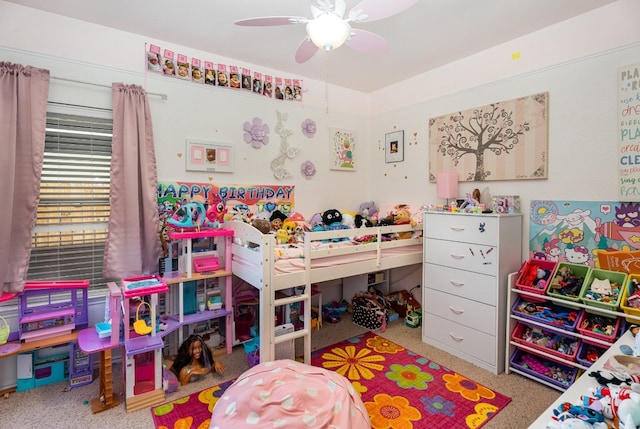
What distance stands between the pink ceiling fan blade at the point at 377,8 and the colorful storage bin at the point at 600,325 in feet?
7.61

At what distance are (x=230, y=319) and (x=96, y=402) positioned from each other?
1089 millimetres

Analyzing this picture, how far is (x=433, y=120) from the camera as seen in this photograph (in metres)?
3.65

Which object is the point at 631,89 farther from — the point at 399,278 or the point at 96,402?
the point at 96,402

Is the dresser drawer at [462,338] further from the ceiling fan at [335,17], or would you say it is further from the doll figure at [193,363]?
the ceiling fan at [335,17]

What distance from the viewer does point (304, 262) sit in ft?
8.75

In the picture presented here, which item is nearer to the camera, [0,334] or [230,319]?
[0,334]

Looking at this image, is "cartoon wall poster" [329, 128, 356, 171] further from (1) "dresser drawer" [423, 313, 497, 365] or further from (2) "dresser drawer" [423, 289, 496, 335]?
(1) "dresser drawer" [423, 313, 497, 365]

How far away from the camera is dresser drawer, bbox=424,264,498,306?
272 centimetres

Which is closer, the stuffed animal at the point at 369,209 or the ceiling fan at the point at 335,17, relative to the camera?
the ceiling fan at the point at 335,17

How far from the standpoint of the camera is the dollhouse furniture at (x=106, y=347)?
2223mm

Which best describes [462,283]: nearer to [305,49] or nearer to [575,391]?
[575,391]

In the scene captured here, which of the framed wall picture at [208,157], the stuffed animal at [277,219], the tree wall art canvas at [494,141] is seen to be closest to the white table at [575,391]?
the tree wall art canvas at [494,141]

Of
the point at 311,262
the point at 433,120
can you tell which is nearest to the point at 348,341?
the point at 311,262

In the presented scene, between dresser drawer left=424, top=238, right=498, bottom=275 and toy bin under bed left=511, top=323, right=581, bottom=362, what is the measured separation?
52cm
